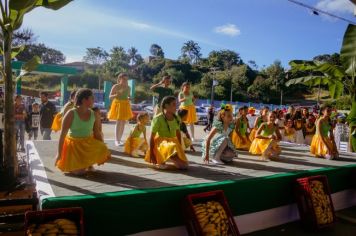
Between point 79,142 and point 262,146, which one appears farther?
point 262,146

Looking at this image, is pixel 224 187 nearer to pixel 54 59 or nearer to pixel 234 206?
pixel 234 206

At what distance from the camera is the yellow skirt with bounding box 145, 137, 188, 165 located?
17.6 feet

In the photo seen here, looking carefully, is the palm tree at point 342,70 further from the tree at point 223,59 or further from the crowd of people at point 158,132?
the tree at point 223,59

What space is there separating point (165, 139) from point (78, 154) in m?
1.42

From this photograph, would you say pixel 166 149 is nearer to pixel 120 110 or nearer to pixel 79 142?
pixel 79 142

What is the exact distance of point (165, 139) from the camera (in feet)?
18.4

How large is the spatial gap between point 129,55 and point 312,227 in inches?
3296

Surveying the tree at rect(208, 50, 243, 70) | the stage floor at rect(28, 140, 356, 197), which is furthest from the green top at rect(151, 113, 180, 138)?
the tree at rect(208, 50, 243, 70)

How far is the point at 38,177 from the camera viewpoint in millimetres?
4438

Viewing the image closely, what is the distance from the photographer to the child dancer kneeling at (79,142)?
15.5 ft

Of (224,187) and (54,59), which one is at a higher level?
(54,59)

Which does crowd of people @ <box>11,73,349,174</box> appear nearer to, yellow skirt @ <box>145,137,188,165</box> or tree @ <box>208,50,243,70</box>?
yellow skirt @ <box>145,137,188,165</box>

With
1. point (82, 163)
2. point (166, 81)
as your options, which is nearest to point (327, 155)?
point (166, 81)

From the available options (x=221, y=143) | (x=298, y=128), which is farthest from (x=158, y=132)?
(x=298, y=128)
